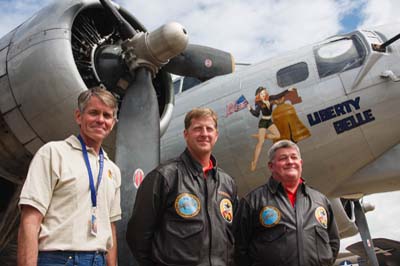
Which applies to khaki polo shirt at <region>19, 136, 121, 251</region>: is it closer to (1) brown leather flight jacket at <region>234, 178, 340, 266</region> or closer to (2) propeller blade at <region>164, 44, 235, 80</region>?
(1) brown leather flight jacket at <region>234, 178, 340, 266</region>

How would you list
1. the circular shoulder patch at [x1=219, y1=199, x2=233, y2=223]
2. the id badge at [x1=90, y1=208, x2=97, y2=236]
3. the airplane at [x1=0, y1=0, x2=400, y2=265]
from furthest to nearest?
1. the airplane at [x1=0, y1=0, x2=400, y2=265]
2. the circular shoulder patch at [x1=219, y1=199, x2=233, y2=223]
3. the id badge at [x1=90, y1=208, x2=97, y2=236]

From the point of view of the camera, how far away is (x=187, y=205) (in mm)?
2871

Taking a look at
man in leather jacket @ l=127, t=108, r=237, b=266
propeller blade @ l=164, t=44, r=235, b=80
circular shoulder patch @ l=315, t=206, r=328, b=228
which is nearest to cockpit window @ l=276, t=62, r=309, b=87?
propeller blade @ l=164, t=44, r=235, b=80

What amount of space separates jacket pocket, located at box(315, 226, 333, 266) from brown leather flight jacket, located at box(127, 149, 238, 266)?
2.11 feet

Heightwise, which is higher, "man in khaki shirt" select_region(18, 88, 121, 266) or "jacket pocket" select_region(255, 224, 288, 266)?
"man in khaki shirt" select_region(18, 88, 121, 266)

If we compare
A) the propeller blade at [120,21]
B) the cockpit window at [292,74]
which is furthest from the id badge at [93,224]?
the cockpit window at [292,74]

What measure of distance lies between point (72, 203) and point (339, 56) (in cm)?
585

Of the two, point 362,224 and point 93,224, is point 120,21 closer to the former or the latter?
point 93,224

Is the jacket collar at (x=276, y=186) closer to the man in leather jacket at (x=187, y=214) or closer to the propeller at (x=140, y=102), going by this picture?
the man in leather jacket at (x=187, y=214)

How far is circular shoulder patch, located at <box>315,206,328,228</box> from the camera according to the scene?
11.0ft

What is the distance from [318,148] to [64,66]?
392cm

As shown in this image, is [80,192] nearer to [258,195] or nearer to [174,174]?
[174,174]

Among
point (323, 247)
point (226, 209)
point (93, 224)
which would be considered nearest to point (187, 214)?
point (226, 209)

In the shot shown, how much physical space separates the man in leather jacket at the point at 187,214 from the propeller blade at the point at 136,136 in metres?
1.32
